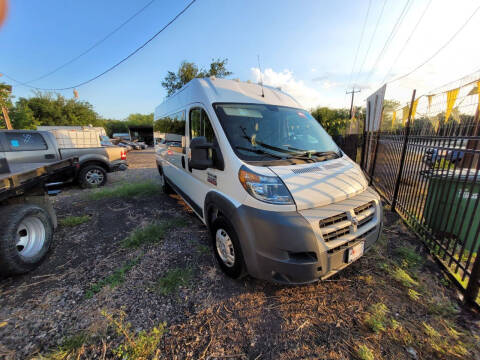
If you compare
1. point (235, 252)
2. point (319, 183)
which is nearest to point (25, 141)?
point (235, 252)

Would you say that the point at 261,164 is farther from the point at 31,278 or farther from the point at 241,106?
the point at 31,278

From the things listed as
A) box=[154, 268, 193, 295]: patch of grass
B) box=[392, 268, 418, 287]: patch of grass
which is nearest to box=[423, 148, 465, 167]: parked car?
box=[392, 268, 418, 287]: patch of grass

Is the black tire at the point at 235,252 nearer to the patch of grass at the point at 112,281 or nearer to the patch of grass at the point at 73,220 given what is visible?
the patch of grass at the point at 112,281

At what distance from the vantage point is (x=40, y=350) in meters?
1.64

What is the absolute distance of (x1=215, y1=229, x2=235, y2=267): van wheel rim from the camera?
7.66 feet

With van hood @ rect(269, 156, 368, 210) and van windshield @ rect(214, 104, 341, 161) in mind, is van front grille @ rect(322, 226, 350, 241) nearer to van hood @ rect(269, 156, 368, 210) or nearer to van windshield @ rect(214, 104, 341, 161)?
van hood @ rect(269, 156, 368, 210)

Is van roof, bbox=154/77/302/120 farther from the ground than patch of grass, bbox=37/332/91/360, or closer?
farther from the ground

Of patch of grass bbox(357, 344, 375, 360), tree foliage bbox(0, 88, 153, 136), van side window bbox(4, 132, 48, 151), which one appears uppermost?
tree foliage bbox(0, 88, 153, 136)

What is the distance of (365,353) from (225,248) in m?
1.56

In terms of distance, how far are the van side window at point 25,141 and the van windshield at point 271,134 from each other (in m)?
5.62

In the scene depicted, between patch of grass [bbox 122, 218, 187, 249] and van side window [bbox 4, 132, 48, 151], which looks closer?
patch of grass [bbox 122, 218, 187, 249]

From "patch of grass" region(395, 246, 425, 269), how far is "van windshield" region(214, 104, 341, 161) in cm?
174

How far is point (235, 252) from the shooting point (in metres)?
2.15

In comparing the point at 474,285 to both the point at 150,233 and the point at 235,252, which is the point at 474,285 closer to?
A: the point at 235,252
